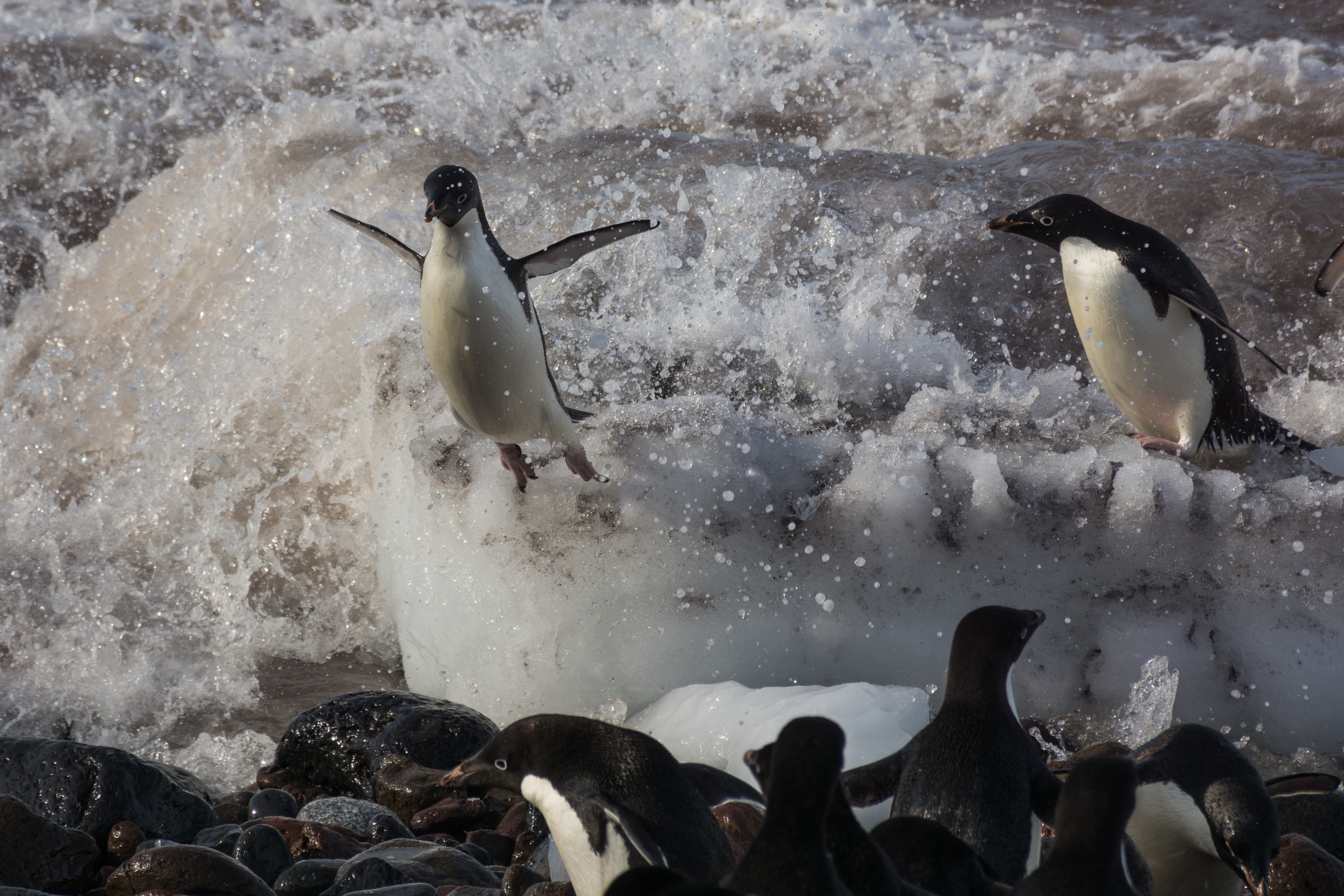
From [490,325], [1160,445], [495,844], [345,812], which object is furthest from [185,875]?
[1160,445]

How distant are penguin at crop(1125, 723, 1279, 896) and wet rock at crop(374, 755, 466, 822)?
4.57 ft

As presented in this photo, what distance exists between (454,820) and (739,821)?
0.83 meters

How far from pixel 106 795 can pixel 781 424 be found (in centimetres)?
199

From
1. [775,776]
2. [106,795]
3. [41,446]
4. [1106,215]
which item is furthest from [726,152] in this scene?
[775,776]

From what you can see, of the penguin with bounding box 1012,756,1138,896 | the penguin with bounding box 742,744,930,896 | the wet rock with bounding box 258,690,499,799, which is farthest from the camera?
the wet rock with bounding box 258,690,499,799

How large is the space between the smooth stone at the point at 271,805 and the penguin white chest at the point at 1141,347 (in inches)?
102

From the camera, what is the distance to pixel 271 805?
2473 mm

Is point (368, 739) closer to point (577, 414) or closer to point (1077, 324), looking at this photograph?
point (577, 414)

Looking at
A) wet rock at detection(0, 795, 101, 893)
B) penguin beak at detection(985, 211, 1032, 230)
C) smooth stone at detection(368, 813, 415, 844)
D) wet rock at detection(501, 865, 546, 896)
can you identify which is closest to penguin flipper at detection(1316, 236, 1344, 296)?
penguin beak at detection(985, 211, 1032, 230)

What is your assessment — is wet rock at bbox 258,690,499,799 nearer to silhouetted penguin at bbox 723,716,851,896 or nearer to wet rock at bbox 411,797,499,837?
wet rock at bbox 411,797,499,837

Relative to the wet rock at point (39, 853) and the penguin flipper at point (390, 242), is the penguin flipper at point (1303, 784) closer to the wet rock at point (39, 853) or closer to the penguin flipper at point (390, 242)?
the wet rock at point (39, 853)

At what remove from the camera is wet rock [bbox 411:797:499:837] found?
2385mm

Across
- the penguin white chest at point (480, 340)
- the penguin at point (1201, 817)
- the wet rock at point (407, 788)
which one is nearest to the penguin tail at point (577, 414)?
the penguin white chest at point (480, 340)

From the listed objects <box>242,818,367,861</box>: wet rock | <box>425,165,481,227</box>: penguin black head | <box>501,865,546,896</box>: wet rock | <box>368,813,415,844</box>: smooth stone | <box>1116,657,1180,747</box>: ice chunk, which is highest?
<box>425,165,481,227</box>: penguin black head
